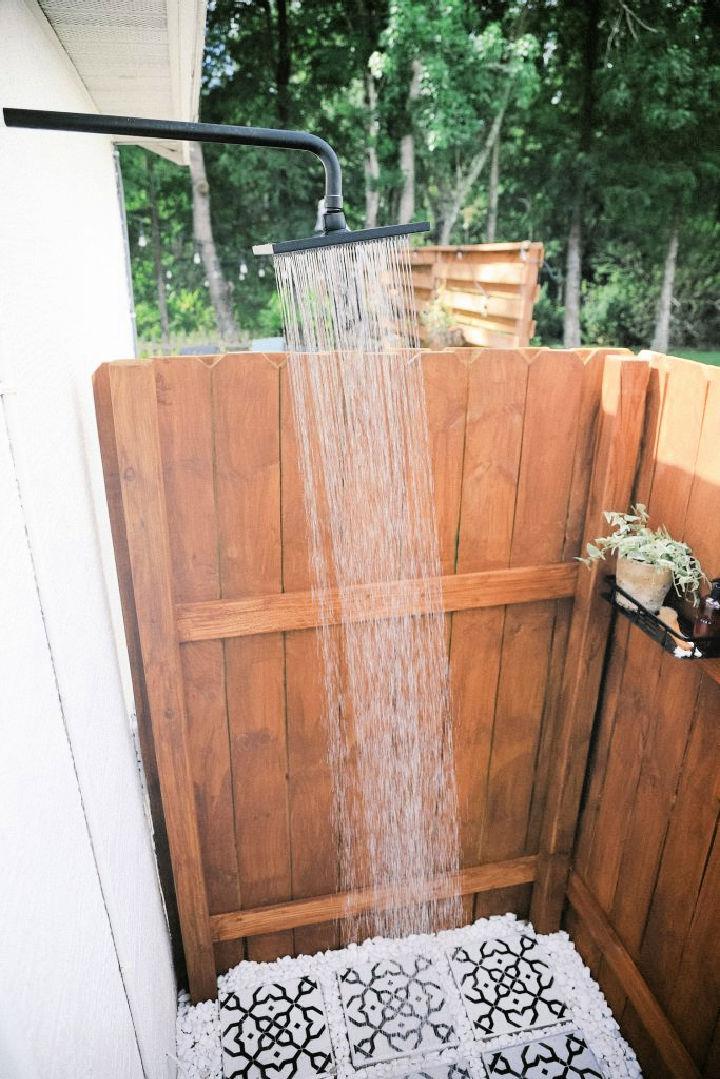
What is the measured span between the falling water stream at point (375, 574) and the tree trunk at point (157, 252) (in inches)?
384

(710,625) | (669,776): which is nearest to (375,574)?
(710,625)

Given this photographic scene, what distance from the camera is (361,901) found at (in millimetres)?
2320

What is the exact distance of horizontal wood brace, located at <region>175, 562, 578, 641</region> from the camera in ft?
6.00

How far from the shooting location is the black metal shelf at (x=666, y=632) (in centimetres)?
155

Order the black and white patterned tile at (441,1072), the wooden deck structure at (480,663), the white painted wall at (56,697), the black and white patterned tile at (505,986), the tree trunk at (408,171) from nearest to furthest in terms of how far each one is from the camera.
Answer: the white painted wall at (56,697), the wooden deck structure at (480,663), the black and white patterned tile at (441,1072), the black and white patterned tile at (505,986), the tree trunk at (408,171)

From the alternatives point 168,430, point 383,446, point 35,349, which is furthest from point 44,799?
point 383,446

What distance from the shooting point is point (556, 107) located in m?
11.8

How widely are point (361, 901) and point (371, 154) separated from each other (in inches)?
406

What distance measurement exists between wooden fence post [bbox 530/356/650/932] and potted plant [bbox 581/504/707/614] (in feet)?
0.38

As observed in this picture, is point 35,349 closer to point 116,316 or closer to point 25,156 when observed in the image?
point 25,156

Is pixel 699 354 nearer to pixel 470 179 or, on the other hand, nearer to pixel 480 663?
pixel 470 179

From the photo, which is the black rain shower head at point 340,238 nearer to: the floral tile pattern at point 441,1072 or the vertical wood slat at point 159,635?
the vertical wood slat at point 159,635

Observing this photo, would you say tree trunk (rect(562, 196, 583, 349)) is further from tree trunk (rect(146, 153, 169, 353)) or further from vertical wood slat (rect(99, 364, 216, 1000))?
vertical wood slat (rect(99, 364, 216, 1000))

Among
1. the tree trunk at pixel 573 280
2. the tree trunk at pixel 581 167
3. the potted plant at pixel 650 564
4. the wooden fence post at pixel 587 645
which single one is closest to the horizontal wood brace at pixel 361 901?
the wooden fence post at pixel 587 645
